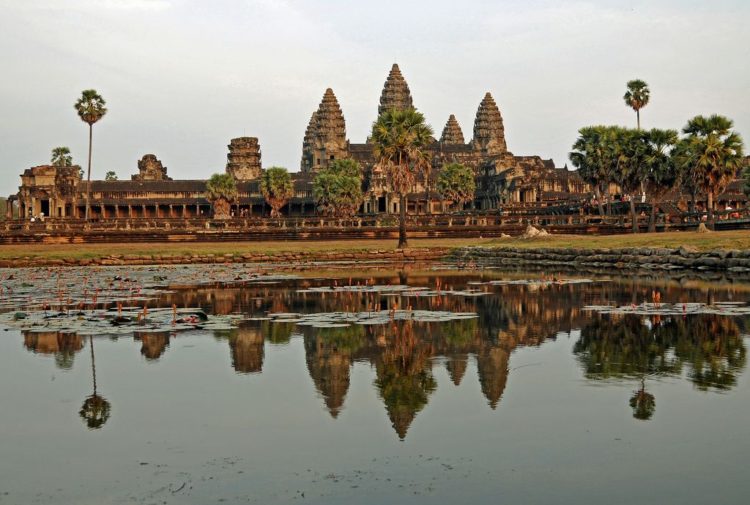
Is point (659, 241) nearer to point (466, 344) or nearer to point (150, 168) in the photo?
point (466, 344)

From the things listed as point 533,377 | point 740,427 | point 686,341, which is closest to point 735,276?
point 686,341

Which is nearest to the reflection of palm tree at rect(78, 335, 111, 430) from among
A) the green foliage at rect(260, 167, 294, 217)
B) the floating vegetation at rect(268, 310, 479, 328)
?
the floating vegetation at rect(268, 310, 479, 328)

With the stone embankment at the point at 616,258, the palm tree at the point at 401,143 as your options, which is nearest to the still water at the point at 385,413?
the stone embankment at the point at 616,258

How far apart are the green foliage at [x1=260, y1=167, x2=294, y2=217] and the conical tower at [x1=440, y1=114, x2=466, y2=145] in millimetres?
69076

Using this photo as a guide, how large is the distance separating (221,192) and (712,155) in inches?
3294

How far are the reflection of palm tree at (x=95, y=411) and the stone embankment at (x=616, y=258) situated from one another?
928 inches

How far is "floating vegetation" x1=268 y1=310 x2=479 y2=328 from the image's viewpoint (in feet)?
53.0

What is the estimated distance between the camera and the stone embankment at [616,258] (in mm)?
29906

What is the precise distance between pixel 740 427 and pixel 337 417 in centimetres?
366

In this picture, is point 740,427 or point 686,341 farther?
point 686,341

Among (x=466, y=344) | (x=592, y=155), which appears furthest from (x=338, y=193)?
(x=466, y=344)

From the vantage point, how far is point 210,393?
1012cm

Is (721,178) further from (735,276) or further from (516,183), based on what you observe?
(516,183)

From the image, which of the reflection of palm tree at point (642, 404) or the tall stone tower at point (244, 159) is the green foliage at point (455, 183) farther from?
the reflection of palm tree at point (642, 404)
